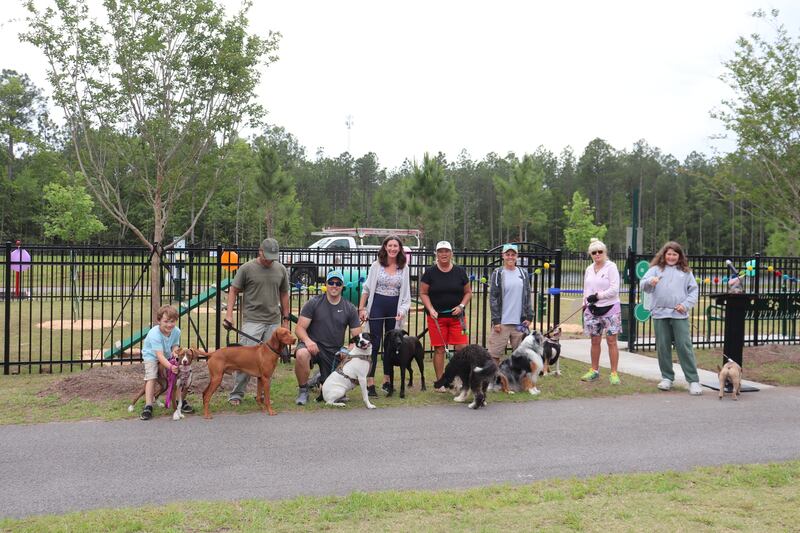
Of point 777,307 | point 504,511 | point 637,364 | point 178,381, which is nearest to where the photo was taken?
point 504,511

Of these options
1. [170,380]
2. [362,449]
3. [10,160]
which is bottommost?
[362,449]

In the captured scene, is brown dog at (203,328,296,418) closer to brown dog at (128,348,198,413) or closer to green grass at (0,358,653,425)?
brown dog at (128,348,198,413)

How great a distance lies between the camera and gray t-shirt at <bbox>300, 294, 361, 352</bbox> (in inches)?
286

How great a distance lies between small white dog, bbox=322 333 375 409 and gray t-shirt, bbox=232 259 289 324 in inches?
39.6

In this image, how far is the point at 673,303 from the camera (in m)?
8.21

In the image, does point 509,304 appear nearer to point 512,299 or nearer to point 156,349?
point 512,299

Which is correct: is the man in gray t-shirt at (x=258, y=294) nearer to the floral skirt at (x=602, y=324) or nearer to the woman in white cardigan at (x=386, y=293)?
the woman in white cardigan at (x=386, y=293)

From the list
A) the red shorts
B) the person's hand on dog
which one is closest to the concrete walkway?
the red shorts

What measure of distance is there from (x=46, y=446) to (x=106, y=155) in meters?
8.02

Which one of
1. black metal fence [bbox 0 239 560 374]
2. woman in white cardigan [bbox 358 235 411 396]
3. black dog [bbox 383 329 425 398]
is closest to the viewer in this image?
black dog [bbox 383 329 425 398]

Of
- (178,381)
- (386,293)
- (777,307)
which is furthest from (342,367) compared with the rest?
(777,307)

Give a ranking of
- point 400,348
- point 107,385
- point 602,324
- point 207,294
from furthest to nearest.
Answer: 1. point 207,294
2. point 602,324
3. point 107,385
4. point 400,348

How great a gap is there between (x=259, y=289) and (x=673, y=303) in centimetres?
517

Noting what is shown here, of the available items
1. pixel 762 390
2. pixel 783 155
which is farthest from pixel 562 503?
pixel 783 155
